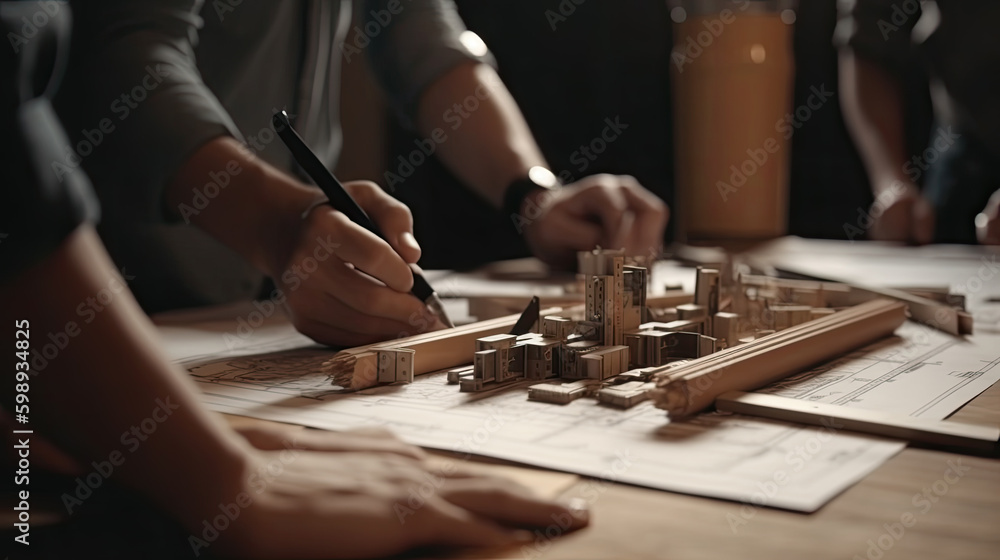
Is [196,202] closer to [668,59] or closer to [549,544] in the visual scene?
[549,544]

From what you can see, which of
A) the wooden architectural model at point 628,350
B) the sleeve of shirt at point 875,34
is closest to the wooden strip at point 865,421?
the wooden architectural model at point 628,350

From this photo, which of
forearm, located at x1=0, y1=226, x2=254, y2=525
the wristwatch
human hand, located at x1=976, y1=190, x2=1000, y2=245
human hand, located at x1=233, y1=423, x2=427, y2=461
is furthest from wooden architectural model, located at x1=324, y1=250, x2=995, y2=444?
human hand, located at x1=976, y1=190, x2=1000, y2=245

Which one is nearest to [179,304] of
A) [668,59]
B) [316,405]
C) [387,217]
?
[387,217]

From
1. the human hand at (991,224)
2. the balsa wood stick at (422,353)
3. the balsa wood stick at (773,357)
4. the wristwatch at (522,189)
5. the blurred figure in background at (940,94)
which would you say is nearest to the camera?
the balsa wood stick at (773,357)

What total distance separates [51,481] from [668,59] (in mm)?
2573

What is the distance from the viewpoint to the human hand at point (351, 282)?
935mm

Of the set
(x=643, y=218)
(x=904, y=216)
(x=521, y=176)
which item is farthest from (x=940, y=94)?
(x=521, y=176)

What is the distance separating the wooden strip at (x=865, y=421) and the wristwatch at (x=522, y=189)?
101 cm

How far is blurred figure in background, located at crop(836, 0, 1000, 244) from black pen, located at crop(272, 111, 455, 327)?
67.6 inches

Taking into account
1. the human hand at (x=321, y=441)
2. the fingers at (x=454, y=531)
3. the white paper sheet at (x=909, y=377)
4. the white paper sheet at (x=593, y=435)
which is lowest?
the white paper sheet at (x=909, y=377)

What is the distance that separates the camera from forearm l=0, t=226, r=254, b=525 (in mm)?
416

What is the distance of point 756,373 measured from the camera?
76 cm

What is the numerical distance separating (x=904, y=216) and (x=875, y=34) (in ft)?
2.05

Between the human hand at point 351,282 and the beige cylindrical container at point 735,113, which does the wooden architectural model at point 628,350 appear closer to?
the human hand at point 351,282
